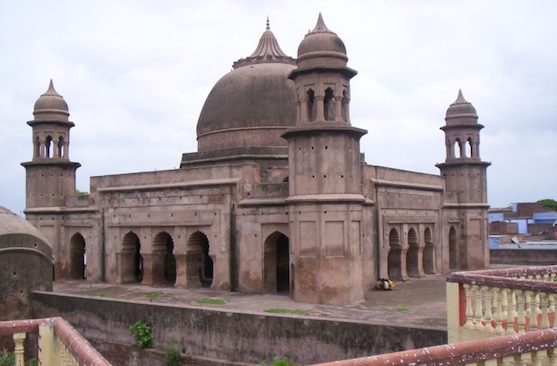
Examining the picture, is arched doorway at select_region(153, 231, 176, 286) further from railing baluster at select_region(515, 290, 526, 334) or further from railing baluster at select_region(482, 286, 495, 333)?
railing baluster at select_region(515, 290, 526, 334)

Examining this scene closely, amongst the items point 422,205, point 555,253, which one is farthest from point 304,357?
point 555,253

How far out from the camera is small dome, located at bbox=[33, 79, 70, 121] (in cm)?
2198

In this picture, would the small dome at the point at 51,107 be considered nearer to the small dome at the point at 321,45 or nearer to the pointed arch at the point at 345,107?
the small dome at the point at 321,45

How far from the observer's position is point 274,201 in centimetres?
1648

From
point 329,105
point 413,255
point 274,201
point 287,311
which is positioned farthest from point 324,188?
point 413,255

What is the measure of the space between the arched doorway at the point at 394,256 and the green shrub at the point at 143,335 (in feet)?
30.2

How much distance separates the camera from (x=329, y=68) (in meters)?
15.5

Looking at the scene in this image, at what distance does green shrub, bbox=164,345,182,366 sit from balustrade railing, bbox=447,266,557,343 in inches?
A: 295

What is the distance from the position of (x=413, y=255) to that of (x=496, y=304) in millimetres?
15334

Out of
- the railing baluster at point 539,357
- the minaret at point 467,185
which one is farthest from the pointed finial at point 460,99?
the railing baluster at point 539,357

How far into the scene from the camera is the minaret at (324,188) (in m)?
14.8

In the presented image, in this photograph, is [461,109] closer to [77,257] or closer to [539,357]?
[77,257]

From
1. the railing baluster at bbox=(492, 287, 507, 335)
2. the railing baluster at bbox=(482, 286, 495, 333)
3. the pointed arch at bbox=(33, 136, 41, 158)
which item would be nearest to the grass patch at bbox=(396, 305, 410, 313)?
the railing baluster at bbox=(482, 286, 495, 333)

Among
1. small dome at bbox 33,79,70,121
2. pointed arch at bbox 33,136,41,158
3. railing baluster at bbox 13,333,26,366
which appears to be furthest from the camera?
pointed arch at bbox 33,136,41,158
